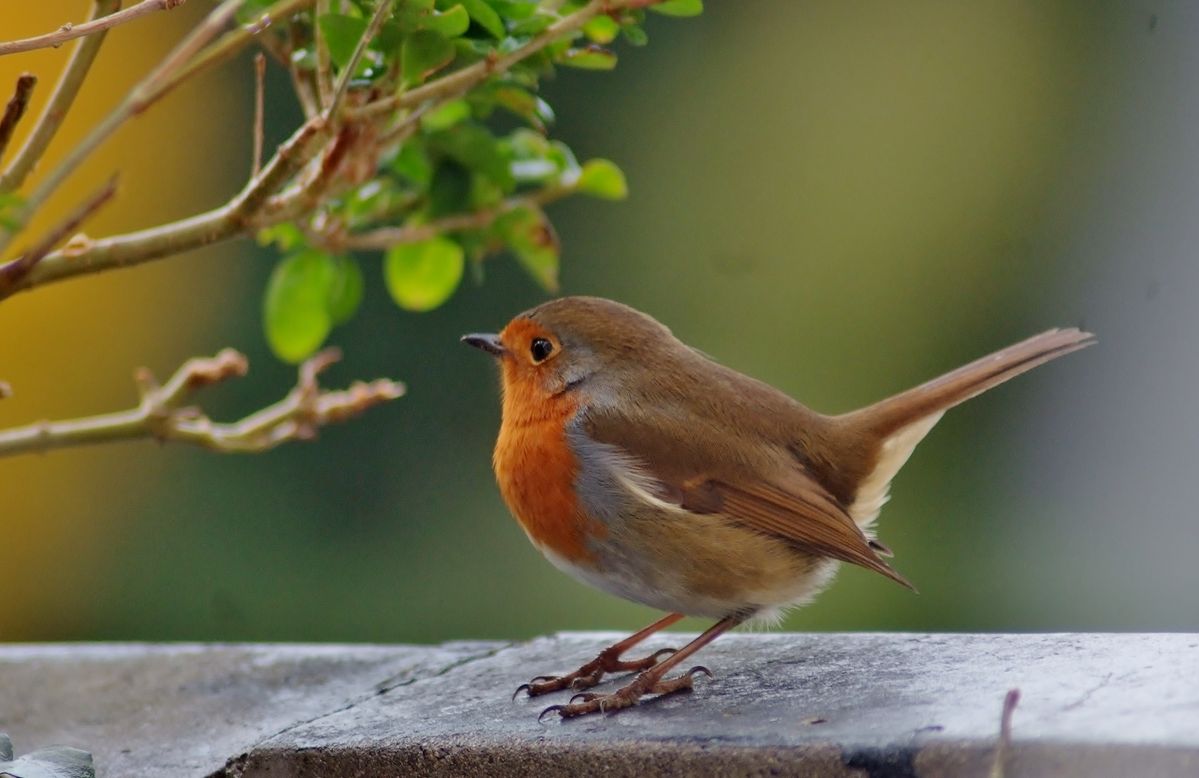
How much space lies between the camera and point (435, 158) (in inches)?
103

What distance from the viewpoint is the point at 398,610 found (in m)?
5.07

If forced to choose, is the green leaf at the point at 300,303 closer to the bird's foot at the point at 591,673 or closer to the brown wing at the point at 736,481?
the brown wing at the point at 736,481

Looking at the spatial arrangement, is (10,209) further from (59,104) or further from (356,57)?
(356,57)

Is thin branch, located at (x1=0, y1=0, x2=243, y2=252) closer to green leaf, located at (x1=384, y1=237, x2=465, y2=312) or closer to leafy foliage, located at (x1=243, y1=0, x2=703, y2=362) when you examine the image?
leafy foliage, located at (x1=243, y1=0, x2=703, y2=362)

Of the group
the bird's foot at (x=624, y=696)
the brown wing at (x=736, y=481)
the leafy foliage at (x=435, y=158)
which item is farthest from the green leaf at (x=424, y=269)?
the bird's foot at (x=624, y=696)

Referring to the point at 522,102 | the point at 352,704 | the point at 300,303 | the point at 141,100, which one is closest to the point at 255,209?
the point at 141,100

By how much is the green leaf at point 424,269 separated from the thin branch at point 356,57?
0.64 meters

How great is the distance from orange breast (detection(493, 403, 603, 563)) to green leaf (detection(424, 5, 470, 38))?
768 mm

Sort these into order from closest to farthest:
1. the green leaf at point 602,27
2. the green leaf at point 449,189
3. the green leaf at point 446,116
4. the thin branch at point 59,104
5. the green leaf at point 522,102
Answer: the thin branch at point 59,104 < the green leaf at point 602,27 < the green leaf at point 522,102 < the green leaf at point 446,116 < the green leaf at point 449,189

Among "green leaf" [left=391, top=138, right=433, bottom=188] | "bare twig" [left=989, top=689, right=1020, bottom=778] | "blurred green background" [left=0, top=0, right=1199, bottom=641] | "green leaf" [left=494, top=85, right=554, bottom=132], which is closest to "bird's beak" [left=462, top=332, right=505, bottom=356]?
"green leaf" [left=391, top=138, right=433, bottom=188]

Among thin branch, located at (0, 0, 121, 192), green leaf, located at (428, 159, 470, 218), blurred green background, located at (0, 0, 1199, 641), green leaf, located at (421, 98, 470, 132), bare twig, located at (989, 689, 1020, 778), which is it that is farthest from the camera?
blurred green background, located at (0, 0, 1199, 641)

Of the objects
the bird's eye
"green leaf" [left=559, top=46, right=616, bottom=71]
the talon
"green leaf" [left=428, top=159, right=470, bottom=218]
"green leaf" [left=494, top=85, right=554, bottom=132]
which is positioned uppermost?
"green leaf" [left=559, top=46, right=616, bottom=71]

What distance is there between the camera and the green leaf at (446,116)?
2.49 metres

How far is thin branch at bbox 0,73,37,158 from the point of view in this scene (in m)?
1.90
